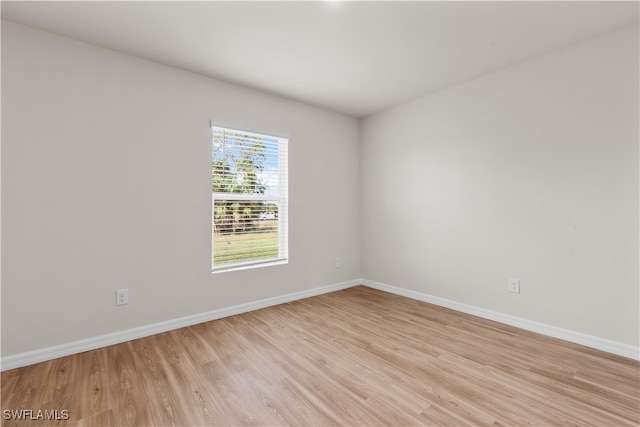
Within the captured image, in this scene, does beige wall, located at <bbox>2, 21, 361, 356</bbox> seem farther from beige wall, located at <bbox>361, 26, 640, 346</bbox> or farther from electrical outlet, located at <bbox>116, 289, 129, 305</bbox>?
beige wall, located at <bbox>361, 26, 640, 346</bbox>

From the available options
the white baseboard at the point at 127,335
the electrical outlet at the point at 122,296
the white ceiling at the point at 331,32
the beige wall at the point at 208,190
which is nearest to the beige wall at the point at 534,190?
the beige wall at the point at 208,190

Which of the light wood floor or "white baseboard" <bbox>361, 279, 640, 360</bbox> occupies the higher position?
"white baseboard" <bbox>361, 279, 640, 360</bbox>

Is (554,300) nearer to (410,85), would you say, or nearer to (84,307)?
(410,85)

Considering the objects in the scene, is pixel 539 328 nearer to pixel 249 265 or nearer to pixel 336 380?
pixel 336 380

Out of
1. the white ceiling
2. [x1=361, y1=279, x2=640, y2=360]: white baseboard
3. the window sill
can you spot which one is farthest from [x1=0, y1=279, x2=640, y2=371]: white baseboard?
the white ceiling

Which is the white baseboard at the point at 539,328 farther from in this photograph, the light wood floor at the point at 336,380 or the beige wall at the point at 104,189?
the beige wall at the point at 104,189

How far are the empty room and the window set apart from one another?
25mm

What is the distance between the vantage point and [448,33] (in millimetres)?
2305

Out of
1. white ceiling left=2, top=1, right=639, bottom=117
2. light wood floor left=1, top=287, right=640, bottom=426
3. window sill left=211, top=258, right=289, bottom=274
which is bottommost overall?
light wood floor left=1, top=287, right=640, bottom=426

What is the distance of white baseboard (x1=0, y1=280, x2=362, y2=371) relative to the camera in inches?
83.8

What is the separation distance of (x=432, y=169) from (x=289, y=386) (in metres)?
2.72

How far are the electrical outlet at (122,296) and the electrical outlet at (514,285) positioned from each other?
3.41 meters

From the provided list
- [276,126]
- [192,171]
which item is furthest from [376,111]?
[192,171]

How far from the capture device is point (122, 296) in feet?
8.29
